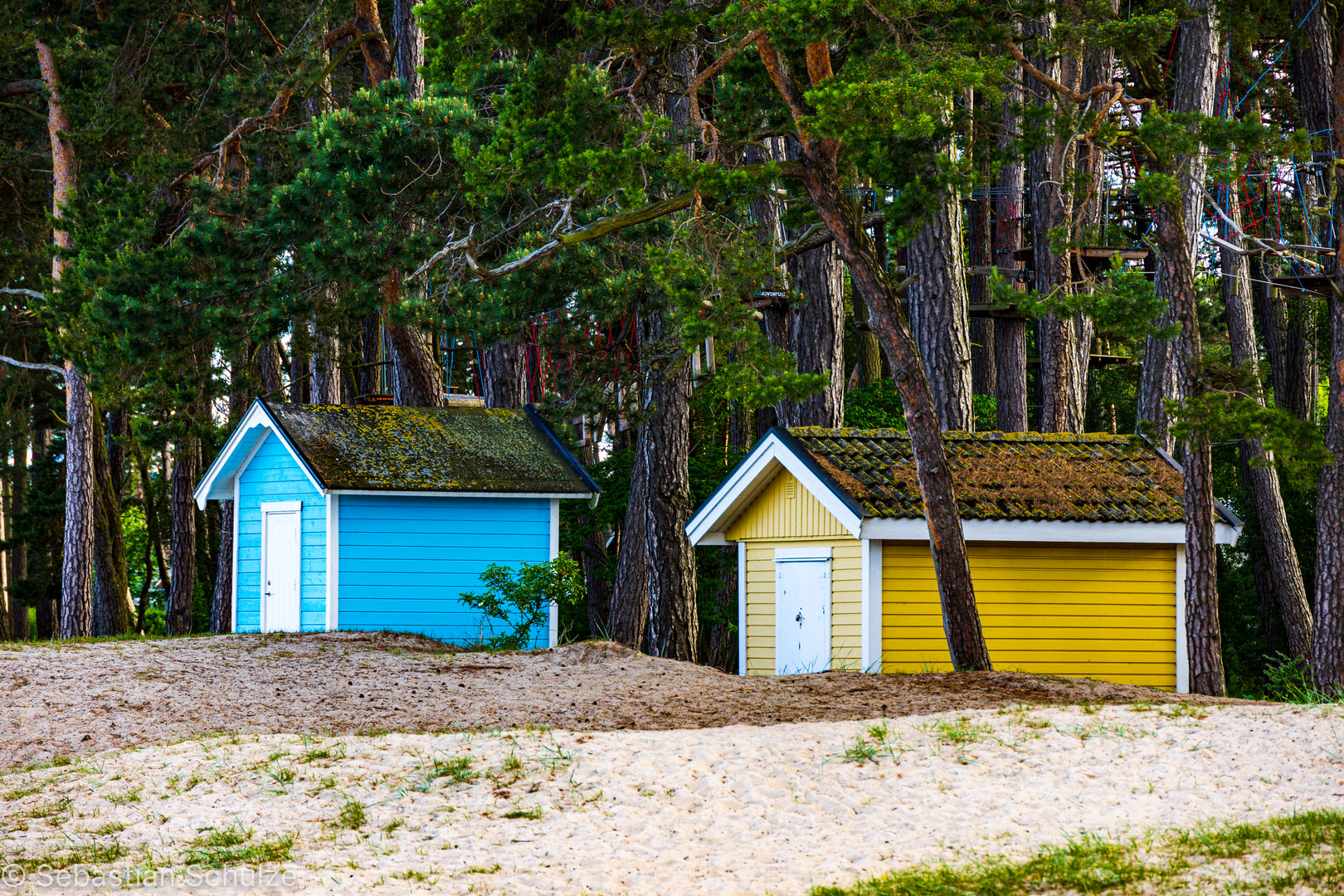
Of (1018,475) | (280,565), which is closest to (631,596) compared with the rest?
(280,565)

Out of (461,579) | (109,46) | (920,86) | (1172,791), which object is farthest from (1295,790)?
(109,46)

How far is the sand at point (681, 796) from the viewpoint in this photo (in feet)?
22.0

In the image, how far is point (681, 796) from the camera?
7770 mm

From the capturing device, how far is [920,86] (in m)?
11.3

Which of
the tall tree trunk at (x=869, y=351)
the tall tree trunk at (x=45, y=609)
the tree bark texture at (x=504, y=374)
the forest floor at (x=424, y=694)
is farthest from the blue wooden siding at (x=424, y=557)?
the tall tree trunk at (x=45, y=609)

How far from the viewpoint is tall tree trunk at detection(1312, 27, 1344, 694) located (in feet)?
41.9

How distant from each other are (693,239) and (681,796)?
7.36 m

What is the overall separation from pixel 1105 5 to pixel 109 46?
51.5 feet

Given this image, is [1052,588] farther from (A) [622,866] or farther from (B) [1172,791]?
A: (A) [622,866]

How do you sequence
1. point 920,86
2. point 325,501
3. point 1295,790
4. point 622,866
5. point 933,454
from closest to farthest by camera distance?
1. point 622,866
2. point 1295,790
3. point 920,86
4. point 933,454
5. point 325,501

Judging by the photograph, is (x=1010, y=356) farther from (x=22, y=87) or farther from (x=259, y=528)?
(x=22, y=87)

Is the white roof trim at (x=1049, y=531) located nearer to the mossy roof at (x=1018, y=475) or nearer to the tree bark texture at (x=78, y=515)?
the mossy roof at (x=1018, y=475)

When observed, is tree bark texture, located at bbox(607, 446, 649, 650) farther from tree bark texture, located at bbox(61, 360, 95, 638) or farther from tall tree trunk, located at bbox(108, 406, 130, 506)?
tall tree trunk, located at bbox(108, 406, 130, 506)

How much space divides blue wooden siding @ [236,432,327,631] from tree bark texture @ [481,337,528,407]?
18.6 ft
